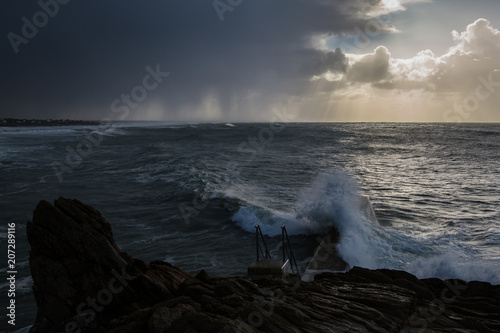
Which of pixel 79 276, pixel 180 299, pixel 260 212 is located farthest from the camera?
pixel 260 212

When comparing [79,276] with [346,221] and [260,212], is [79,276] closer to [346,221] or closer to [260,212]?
[346,221]

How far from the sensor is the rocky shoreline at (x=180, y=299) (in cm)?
462

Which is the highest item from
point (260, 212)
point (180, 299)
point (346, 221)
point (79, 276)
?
point (79, 276)

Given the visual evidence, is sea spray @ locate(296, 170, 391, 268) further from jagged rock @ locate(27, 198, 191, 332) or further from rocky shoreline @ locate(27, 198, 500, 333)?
jagged rock @ locate(27, 198, 191, 332)

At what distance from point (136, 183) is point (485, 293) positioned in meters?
19.4

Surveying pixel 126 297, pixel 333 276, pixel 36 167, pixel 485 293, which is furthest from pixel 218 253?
pixel 36 167

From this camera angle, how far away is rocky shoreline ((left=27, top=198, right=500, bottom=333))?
4.62m

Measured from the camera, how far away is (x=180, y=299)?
16.8ft

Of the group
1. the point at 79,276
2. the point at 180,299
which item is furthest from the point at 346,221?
the point at 79,276

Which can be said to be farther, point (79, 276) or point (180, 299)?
point (79, 276)

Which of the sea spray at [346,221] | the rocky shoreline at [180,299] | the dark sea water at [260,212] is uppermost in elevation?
the rocky shoreline at [180,299]

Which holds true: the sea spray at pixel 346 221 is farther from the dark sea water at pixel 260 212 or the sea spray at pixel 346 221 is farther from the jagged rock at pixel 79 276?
the jagged rock at pixel 79 276

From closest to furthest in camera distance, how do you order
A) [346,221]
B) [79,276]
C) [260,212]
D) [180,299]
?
[180,299] < [79,276] < [346,221] < [260,212]

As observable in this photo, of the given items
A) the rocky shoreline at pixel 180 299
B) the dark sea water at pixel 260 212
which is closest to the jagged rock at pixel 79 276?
the rocky shoreline at pixel 180 299
